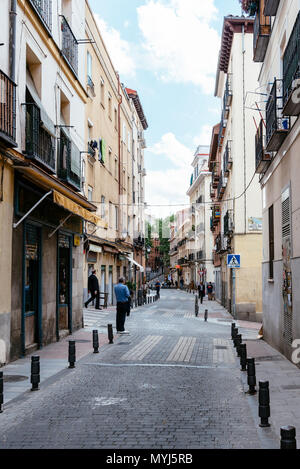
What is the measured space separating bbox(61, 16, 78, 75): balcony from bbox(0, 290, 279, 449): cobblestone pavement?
915 cm

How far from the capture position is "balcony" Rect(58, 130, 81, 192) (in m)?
14.5

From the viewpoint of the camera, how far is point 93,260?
2480 centimetres

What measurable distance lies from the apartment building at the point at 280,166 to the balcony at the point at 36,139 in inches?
216

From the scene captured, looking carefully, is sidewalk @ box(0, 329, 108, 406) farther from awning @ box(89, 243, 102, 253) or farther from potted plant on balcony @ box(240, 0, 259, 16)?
potted plant on balcony @ box(240, 0, 259, 16)

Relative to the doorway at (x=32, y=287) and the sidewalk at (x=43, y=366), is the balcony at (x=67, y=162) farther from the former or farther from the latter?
the sidewalk at (x=43, y=366)

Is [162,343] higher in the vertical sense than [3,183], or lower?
lower

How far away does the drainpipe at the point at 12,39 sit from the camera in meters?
11.0

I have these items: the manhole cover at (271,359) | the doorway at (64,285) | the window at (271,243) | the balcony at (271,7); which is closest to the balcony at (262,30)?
the balcony at (271,7)

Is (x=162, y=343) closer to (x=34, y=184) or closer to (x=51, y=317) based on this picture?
(x=51, y=317)

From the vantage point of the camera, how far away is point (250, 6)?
51.1ft

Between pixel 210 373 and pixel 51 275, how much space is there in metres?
6.02

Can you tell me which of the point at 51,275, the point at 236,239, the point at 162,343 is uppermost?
the point at 236,239
